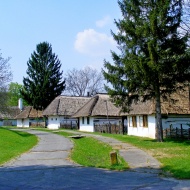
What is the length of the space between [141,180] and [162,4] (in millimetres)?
16169

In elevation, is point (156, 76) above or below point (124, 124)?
above

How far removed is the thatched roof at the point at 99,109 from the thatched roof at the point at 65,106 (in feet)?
25.8

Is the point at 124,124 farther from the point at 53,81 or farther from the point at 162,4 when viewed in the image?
the point at 53,81

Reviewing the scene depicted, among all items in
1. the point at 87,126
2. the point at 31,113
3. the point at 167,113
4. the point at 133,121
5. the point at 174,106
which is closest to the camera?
the point at 167,113

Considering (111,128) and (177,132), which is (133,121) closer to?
(111,128)

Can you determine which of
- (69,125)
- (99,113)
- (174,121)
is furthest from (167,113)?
(69,125)

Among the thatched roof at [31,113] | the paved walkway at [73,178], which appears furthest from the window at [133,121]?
the thatched roof at [31,113]

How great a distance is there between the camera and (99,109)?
4497cm

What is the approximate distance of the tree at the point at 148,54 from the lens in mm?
22594

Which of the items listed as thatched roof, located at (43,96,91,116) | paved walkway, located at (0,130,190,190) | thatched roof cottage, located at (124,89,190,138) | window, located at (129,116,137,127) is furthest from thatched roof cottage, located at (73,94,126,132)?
paved walkway, located at (0,130,190,190)

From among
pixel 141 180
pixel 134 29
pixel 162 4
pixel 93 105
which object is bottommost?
pixel 141 180

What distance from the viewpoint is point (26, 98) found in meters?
69.8

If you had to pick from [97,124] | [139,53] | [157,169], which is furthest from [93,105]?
[157,169]

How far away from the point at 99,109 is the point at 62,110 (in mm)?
12721
